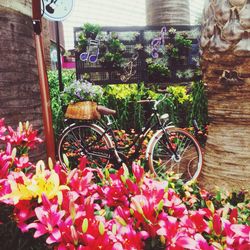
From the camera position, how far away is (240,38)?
8.35 ft

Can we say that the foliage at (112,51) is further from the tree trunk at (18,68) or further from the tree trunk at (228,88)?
the tree trunk at (18,68)

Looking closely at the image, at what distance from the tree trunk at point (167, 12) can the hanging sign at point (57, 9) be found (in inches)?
202

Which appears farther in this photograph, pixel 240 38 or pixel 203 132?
pixel 203 132

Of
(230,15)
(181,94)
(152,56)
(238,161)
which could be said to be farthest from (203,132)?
(230,15)

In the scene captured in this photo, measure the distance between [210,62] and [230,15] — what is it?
15.3 inches

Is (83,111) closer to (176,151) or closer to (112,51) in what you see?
(176,151)

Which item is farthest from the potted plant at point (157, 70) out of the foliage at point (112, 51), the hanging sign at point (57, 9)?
the hanging sign at point (57, 9)

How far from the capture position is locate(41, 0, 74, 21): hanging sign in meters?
5.95

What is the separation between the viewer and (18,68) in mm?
2258

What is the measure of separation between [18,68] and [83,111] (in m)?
2.19

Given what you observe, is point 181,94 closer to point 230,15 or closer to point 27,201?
point 230,15

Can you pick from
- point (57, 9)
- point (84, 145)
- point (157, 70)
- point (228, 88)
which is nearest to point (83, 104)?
point (84, 145)

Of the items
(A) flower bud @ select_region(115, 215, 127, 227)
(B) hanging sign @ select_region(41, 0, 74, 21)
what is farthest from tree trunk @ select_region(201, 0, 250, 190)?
(B) hanging sign @ select_region(41, 0, 74, 21)

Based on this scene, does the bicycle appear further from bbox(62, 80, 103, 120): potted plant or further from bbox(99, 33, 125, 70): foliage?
bbox(99, 33, 125, 70): foliage
